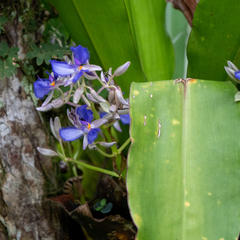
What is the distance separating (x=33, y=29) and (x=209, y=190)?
71 cm

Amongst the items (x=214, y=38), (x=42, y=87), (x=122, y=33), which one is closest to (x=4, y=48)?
(x=42, y=87)

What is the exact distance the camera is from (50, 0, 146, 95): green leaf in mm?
625

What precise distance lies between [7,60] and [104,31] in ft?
0.95

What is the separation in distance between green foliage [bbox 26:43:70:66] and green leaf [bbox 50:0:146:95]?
0.22ft

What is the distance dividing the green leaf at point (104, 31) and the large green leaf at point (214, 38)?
6.5 inches

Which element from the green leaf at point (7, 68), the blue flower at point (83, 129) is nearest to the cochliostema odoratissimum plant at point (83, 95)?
the blue flower at point (83, 129)

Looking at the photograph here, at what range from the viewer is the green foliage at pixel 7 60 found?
65 cm

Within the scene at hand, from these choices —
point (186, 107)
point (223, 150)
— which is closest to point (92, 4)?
point (186, 107)

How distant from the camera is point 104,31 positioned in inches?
25.7

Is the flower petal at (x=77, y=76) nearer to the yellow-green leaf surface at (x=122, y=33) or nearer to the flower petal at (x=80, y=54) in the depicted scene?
the flower petal at (x=80, y=54)

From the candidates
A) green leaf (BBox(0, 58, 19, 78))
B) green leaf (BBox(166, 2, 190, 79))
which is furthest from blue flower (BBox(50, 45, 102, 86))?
green leaf (BBox(166, 2, 190, 79))

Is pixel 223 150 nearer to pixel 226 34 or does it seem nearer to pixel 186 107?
pixel 186 107

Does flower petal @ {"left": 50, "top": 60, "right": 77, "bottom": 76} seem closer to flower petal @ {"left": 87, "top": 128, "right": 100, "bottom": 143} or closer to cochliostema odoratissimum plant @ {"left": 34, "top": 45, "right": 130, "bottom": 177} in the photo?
cochliostema odoratissimum plant @ {"left": 34, "top": 45, "right": 130, "bottom": 177}

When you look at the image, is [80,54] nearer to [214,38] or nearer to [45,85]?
[45,85]
